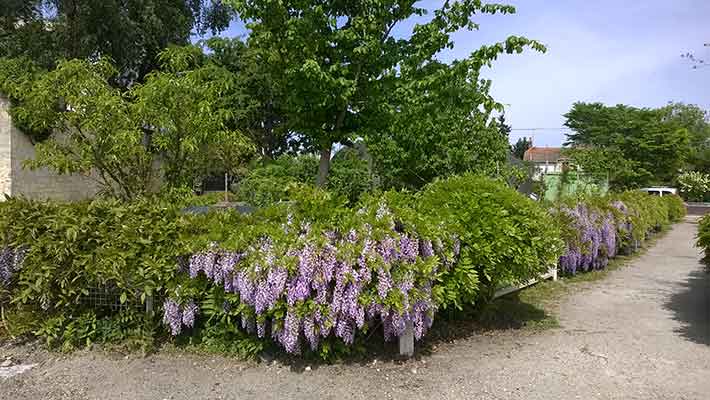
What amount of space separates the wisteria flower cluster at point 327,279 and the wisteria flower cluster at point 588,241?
5.06 metres

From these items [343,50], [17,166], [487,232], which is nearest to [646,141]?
[343,50]

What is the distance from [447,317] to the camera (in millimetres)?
5297

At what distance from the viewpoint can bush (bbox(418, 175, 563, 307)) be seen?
4.61m

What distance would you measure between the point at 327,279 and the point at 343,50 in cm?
358

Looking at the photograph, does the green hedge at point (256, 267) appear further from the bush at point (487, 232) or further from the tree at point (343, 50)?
the tree at point (343, 50)

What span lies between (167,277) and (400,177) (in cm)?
629

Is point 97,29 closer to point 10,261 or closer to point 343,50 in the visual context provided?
point 343,50

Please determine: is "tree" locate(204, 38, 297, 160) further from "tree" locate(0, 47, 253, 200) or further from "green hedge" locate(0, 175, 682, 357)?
"green hedge" locate(0, 175, 682, 357)

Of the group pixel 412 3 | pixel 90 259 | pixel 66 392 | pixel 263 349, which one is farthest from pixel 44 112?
pixel 412 3

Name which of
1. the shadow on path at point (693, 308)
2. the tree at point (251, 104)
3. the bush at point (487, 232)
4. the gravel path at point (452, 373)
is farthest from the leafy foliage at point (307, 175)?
the tree at point (251, 104)

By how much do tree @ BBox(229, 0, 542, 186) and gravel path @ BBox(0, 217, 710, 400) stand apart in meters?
3.26

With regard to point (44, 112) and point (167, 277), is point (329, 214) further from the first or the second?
point (44, 112)

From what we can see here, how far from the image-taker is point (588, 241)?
9.00m

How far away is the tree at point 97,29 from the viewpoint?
1574cm
